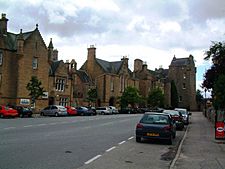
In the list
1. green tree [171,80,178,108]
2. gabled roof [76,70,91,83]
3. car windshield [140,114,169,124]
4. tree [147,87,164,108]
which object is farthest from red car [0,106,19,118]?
green tree [171,80,178,108]

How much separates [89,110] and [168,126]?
34799 millimetres

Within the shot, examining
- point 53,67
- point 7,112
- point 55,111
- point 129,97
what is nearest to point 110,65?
point 129,97

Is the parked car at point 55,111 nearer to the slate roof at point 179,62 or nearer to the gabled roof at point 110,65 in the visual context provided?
the gabled roof at point 110,65

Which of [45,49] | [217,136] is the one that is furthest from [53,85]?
[217,136]

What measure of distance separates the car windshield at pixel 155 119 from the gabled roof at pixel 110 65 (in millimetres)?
53557

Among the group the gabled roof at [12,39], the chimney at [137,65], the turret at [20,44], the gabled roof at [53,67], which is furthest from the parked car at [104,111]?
the chimney at [137,65]

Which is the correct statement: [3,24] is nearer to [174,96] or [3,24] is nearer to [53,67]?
[53,67]

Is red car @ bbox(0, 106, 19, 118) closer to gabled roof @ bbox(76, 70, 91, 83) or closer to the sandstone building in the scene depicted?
the sandstone building

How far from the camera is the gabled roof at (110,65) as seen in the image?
70.8m

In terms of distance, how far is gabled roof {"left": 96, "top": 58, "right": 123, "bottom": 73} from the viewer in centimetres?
7082

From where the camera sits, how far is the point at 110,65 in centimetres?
7506

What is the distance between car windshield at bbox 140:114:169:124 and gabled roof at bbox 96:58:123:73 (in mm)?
53557

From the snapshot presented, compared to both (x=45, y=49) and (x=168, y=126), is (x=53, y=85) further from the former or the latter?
(x=168, y=126)

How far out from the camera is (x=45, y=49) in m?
50.3
